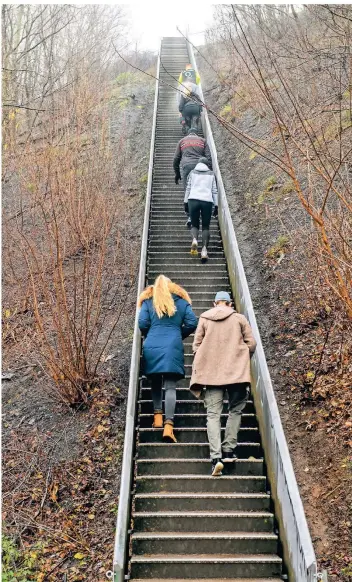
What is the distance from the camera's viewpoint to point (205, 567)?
5125 millimetres

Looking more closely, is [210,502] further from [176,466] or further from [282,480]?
[282,480]

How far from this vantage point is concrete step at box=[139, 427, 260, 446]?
6.45 m

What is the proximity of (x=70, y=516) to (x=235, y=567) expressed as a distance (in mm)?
2274

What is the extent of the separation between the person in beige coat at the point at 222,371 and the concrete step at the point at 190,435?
58 cm

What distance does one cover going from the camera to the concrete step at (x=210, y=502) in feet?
18.5

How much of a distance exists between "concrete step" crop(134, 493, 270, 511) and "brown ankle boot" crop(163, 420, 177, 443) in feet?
2.25

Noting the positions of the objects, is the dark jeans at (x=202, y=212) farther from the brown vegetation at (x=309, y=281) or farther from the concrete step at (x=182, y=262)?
the brown vegetation at (x=309, y=281)

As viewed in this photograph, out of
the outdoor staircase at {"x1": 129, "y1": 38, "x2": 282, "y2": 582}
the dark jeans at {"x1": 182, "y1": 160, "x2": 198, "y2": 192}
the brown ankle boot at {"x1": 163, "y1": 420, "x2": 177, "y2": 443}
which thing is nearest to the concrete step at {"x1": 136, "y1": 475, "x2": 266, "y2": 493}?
the outdoor staircase at {"x1": 129, "y1": 38, "x2": 282, "y2": 582}

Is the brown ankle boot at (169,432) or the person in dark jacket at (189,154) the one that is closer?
the brown ankle boot at (169,432)

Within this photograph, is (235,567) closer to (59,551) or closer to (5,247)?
(59,551)

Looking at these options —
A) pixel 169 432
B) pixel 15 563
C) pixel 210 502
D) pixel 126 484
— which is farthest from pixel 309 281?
pixel 15 563

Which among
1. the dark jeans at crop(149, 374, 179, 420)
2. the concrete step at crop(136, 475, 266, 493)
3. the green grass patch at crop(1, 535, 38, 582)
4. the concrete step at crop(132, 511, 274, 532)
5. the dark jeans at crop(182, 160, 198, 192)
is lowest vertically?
the green grass patch at crop(1, 535, 38, 582)

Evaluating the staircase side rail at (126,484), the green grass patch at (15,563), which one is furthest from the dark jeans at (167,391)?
the green grass patch at (15,563)

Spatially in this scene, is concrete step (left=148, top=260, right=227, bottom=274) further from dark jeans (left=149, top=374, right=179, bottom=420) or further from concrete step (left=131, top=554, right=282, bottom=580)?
concrete step (left=131, top=554, right=282, bottom=580)
